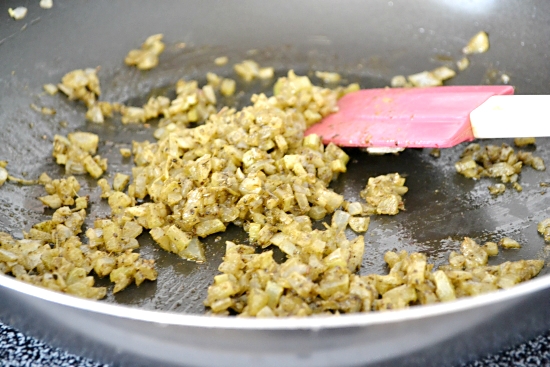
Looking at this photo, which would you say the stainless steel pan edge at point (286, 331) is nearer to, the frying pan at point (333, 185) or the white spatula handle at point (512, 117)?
the frying pan at point (333, 185)

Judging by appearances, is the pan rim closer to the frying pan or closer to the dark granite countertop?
the frying pan

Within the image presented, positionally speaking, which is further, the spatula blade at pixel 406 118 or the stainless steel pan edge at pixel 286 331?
the spatula blade at pixel 406 118

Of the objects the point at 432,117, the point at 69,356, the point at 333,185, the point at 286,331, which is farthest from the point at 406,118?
the point at 69,356

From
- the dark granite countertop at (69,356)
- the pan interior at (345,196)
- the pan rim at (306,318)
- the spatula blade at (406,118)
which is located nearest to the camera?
the pan rim at (306,318)

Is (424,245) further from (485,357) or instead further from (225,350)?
(225,350)

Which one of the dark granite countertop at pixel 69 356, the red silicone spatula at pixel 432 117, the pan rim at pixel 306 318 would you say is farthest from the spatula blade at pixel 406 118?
the pan rim at pixel 306 318

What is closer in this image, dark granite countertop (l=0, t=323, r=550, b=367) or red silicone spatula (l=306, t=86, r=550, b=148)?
dark granite countertop (l=0, t=323, r=550, b=367)

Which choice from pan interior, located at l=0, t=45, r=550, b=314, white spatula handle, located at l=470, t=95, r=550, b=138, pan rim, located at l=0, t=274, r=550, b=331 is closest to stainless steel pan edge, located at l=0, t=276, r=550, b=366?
pan rim, located at l=0, t=274, r=550, b=331

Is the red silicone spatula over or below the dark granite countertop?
over
